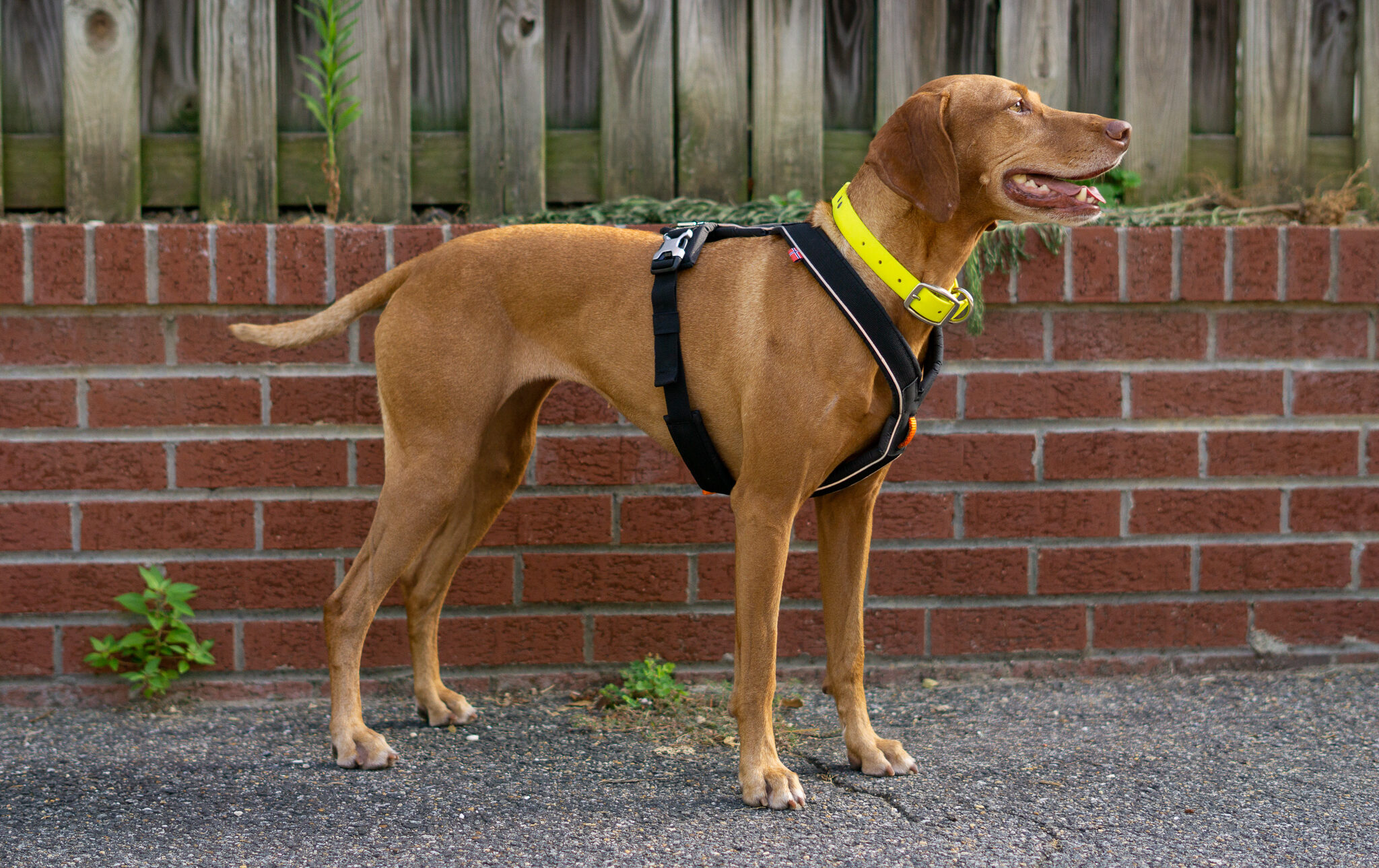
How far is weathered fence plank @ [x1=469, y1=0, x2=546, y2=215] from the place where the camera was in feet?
12.2

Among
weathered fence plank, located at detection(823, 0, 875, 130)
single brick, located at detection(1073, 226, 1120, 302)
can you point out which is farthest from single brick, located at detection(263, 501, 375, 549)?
single brick, located at detection(1073, 226, 1120, 302)

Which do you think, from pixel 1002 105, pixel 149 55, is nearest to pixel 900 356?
pixel 1002 105

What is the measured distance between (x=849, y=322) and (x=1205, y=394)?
1639 millimetres

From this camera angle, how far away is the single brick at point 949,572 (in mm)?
3650

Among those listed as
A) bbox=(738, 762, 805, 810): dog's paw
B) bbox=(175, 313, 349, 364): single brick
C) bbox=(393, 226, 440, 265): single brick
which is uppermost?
bbox=(393, 226, 440, 265): single brick

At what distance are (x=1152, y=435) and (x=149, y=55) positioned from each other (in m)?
3.45

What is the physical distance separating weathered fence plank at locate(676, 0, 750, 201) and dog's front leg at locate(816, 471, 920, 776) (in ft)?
4.37

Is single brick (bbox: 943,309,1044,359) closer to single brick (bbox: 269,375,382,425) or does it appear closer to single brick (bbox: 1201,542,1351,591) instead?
single brick (bbox: 1201,542,1351,591)

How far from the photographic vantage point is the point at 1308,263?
12.0 ft

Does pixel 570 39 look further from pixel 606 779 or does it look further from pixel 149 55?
pixel 606 779

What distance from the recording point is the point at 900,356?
8.77 feet

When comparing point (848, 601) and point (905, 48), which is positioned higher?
point (905, 48)

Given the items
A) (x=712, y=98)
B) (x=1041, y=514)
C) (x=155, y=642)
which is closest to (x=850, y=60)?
(x=712, y=98)

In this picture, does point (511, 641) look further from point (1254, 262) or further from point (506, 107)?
point (1254, 262)
